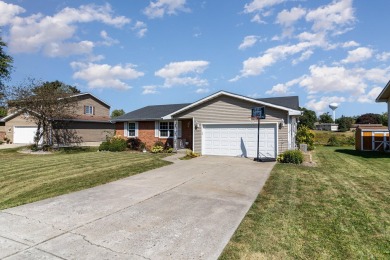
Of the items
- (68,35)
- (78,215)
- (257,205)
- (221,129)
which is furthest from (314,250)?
(68,35)

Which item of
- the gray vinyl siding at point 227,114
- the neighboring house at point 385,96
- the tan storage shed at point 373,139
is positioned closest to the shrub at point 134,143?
the gray vinyl siding at point 227,114

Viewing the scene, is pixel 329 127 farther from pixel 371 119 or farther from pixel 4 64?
Answer: pixel 4 64

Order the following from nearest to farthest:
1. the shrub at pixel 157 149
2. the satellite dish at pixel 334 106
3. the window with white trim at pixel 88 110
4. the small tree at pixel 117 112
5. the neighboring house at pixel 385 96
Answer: the neighboring house at pixel 385 96, the shrub at pixel 157 149, the window with white trim at pixel 88 110, the satellite dish at pixel 334 106, the small tree at pixel 117 112

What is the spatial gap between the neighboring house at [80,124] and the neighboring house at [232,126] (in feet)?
43.9

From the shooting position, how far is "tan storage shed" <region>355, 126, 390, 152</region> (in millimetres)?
23297

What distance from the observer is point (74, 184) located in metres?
9.29

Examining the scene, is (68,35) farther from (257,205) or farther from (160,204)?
(257,205)

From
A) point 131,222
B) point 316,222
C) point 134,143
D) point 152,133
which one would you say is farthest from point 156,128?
point 316,222

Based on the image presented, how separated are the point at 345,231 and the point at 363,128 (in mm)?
23266

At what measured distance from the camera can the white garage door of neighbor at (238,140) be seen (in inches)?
639

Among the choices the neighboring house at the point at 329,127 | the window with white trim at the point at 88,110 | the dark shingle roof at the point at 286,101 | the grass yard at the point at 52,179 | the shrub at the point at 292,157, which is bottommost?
the grass yard at the point at 52,179

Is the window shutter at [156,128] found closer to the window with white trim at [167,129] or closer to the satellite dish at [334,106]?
the window with white trim at [167,129]

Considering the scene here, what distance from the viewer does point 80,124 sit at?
1238 inches

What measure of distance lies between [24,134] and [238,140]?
90.8ft
